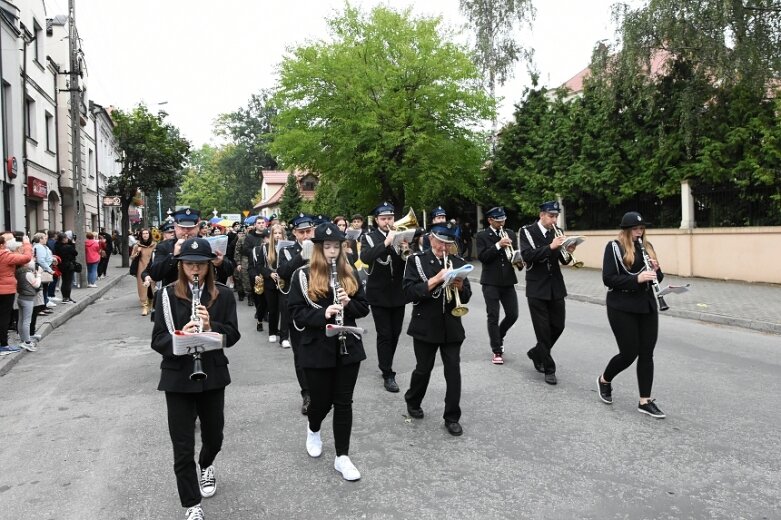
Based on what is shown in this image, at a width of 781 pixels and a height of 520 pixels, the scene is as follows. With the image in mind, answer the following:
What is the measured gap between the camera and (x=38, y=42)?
2206cm

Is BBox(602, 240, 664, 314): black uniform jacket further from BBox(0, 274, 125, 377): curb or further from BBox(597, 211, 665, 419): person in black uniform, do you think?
BBox(0, 274, 125, 377): curb

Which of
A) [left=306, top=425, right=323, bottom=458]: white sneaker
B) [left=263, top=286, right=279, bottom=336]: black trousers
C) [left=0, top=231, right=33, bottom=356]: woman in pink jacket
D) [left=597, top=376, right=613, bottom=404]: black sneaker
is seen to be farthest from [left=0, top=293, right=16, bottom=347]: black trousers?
[left=597, top=376, right=613, bottom=404]: black sneaker

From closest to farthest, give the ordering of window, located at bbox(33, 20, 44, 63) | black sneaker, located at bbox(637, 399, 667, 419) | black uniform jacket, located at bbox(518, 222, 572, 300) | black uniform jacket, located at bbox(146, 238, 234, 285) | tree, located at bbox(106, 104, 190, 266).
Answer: black sneaker, located at bbox(637, 399, 667, 419)
black uniform jacket, located at bbox(146, 238, 234, 285)
black uniform jacket, located at bbox(518, 222, 572, 300)
window, located at bbox(33, 20, 44, 63)
tree, located at bbox(106, 104, 190, 266)

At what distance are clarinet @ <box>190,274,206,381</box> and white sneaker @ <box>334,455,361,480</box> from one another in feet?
4.09

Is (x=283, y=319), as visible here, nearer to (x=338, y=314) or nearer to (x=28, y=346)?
(x=338, y=314)

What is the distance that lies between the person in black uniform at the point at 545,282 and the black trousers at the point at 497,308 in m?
0.80

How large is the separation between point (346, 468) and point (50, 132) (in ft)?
79.2

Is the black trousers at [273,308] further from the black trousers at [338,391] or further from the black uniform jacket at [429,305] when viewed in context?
the black trousers at [338,391]

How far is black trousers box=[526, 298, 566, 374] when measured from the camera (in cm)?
683

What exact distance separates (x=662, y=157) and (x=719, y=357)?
11.9 m

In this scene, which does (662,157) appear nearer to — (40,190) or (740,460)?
(740,460)

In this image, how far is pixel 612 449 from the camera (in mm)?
4805

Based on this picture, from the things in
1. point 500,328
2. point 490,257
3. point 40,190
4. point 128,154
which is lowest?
point 500,328

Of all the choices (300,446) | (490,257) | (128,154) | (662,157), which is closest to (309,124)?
(128,154)
